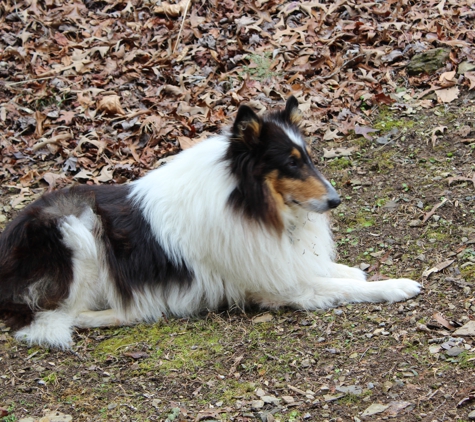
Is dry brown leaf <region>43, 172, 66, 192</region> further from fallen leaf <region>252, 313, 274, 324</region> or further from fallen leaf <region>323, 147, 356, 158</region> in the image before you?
fallen leaf <region>252, 313, 274, 324</region>

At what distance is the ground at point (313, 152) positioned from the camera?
12.1 feet

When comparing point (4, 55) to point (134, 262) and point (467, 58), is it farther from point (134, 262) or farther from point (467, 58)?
point (467, 58)

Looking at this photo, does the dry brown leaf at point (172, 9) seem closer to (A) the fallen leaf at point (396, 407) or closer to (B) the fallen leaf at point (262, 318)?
(B) the fallen leaf at point (262, 318)

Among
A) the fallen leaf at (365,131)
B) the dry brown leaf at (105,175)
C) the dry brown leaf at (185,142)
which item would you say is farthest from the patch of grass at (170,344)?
the fallen leaf at (365,131)

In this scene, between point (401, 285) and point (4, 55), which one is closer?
point (401, 285)

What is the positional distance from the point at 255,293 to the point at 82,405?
62.6 inches

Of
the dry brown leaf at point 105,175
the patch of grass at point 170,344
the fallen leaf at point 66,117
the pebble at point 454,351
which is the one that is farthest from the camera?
the fallen leaf at point 66,117

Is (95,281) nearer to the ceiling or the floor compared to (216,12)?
nearer to the floor

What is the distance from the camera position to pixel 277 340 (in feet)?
13.9

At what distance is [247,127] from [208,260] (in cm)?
109

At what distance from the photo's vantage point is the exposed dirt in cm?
347

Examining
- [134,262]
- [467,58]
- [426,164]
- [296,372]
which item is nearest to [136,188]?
[134,262]

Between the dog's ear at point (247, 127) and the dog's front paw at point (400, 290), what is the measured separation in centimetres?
144

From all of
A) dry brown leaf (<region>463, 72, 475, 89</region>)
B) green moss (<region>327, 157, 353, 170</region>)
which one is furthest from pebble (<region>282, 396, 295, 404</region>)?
dry brown leaf (<region>463, 72, 475, 89</region>)
